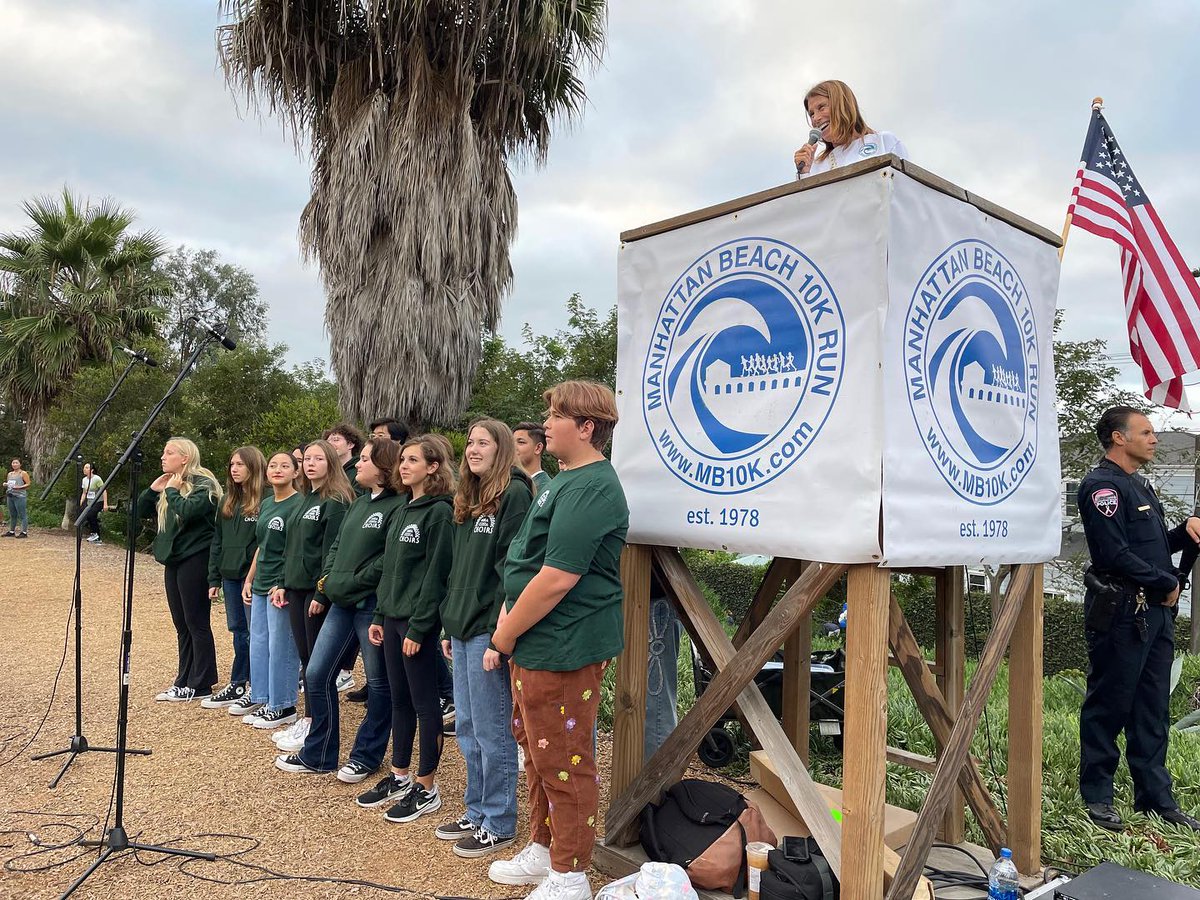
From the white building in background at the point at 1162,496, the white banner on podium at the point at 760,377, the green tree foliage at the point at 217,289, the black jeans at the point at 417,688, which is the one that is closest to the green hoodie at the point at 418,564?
the black jeans at the point at 417,688

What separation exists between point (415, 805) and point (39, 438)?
70.4 feet

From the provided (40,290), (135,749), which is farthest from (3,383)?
(135,749)

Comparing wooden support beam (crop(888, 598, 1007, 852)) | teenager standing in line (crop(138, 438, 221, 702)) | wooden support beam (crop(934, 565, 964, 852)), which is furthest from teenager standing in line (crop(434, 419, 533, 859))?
teenager standing in line (crop(138, 438, 221, 702))

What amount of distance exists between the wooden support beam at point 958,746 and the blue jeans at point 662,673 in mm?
1598

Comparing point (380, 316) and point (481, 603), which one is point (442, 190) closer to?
point (380, 316)

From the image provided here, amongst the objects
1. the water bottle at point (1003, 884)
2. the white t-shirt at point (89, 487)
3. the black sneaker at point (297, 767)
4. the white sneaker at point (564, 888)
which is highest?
the white t-shirt at point (89, 487)

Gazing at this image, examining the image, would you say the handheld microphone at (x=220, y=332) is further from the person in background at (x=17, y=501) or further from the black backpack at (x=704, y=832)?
the person in background at (x=17, y=501)

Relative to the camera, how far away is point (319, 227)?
1077 cm

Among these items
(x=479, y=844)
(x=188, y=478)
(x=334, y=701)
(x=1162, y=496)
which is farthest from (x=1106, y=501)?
(x=1162, y=496)

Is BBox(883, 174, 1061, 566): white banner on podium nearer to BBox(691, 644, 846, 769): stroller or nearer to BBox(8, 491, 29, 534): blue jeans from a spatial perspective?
BBox(691, 644, 846, 769): stroller

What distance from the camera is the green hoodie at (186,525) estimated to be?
6180 mm

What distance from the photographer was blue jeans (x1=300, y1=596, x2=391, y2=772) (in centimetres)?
478

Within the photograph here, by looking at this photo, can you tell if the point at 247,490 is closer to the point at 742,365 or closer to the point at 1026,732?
the point at 742,365

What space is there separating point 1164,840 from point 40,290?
76.4ft
